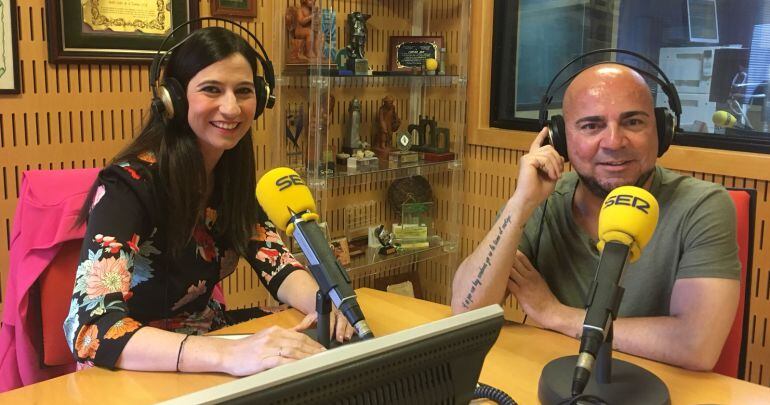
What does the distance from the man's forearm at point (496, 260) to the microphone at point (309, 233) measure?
2.01ft

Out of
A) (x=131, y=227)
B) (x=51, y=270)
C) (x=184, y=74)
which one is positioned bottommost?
(x=51, y=270)

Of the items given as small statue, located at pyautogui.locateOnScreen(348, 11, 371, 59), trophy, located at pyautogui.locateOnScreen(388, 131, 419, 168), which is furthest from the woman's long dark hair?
trophy, located at pyautogui.locateOnScreen(388, 131, 419, 168)

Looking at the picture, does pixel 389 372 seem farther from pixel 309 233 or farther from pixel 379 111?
pixel 379 111

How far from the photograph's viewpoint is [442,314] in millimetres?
1823

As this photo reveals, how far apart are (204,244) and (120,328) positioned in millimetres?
470

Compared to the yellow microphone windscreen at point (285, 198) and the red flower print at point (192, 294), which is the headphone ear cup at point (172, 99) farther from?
the yellow microphone windscreen at point (285, 198)

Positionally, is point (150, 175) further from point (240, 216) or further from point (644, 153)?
point (644, 153)

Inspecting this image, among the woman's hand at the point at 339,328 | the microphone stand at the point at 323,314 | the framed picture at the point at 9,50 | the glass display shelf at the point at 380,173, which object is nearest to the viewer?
the microphone stand at the point at 323,314

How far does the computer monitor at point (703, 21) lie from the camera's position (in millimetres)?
2998

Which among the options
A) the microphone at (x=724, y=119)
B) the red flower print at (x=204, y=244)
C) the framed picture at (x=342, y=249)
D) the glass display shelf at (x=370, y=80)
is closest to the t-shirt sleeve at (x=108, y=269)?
the red flower print at (x=204, y=244)

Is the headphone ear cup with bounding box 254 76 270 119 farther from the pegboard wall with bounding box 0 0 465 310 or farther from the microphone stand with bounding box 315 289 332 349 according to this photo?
the pegboard wall with bounding box 0 0 465 310

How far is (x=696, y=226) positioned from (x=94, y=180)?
148 cm

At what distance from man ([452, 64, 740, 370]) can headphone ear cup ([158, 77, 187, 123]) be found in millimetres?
838

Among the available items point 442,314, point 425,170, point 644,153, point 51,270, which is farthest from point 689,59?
point 51,270
